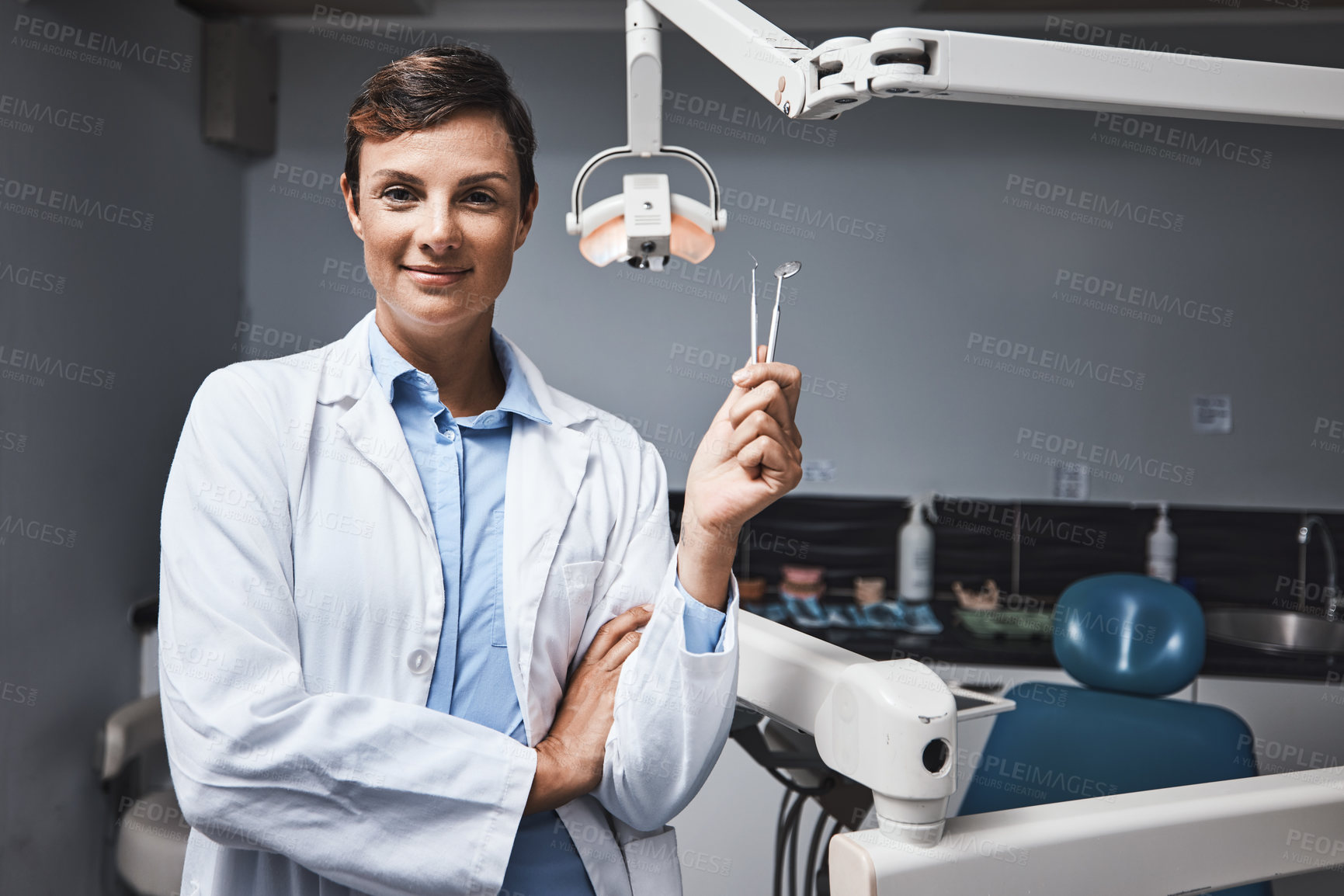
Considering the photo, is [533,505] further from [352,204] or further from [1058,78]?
[1058,78]

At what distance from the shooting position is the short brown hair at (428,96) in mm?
885

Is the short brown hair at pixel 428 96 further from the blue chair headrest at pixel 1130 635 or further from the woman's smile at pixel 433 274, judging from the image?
the blue chair headrest at pixel 1130 635

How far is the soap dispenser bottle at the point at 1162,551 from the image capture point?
2.70 metres

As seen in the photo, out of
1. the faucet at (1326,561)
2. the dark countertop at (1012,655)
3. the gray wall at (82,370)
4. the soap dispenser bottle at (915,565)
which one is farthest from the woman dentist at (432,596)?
the faucet at (1326,561)

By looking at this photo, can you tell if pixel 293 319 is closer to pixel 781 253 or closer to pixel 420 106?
pixel 781 253

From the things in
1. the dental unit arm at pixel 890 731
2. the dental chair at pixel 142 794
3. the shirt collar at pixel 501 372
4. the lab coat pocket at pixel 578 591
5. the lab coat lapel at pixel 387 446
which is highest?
the shirt collar at pixel 501 372

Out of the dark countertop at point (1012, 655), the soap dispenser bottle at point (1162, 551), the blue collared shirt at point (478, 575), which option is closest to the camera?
the blue collared shirt at point (478, 575)

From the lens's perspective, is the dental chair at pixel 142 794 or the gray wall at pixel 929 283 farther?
the gray wall at pixel 929 283

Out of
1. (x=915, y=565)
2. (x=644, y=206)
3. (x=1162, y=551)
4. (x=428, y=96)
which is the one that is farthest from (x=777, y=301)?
(x=1162, y=551)

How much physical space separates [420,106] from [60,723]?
202cm

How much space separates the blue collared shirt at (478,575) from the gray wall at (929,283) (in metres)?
1.91

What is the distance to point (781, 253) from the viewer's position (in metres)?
2.84

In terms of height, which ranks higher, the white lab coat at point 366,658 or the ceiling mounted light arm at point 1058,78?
the ceiling mounted light arm at point 1058,78

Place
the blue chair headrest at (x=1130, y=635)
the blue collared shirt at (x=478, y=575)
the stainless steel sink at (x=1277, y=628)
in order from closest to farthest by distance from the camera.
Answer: the blue collared shirt at (x=478, y=575), the blue chair headrest at (x=1130, y=635), the stainless steel sink at (x=1277, y=628)
